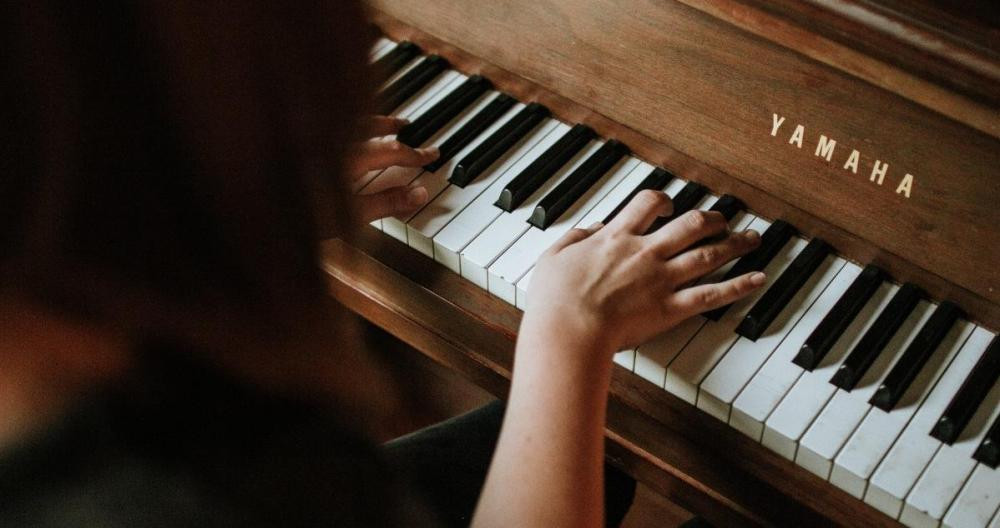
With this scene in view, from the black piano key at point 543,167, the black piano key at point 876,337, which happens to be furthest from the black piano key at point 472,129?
the black piano key at point 876,337

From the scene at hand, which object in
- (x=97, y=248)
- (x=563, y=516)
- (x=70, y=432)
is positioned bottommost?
(x=563, y=516)

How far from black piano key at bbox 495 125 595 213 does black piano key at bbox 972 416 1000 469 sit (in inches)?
24.7

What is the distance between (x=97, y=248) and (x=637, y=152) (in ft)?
3.01

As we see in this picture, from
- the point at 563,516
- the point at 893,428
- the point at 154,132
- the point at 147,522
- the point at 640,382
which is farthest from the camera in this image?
the point at 640,382

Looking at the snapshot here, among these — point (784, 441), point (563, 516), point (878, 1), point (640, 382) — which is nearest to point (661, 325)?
point (640, 382)

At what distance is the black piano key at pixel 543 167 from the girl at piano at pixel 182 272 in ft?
1.57

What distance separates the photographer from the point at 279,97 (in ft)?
2.27

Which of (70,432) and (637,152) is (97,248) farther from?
(637,152)

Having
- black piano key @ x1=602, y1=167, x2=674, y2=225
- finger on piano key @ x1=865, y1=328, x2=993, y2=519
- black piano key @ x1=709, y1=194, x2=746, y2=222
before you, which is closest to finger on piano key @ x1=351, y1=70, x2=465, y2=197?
black piano key @ x1=602, y1=167, x2=674, y2=225

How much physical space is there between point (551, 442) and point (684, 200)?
1.48 feet

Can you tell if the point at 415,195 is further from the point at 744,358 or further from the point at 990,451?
the point at 990,451

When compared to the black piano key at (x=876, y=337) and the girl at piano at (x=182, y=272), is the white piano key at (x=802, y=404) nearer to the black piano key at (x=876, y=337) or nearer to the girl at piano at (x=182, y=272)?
the black piano key at (x=876, y=337)

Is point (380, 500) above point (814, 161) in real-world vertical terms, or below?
below

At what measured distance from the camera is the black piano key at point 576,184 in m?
1.39
